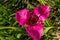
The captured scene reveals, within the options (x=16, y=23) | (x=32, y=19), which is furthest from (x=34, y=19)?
(x=16, y=23)

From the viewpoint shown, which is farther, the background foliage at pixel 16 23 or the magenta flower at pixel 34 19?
the background foliage at pixel 16 23

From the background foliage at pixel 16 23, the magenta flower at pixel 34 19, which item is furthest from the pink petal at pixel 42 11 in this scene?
the background foliage at pixel 16 23

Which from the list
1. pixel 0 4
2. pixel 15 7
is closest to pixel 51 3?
pixel 15 7

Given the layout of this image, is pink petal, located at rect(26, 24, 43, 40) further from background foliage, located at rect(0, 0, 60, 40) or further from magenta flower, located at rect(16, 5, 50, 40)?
background foliage, located at rect(0, 0, 60, 40)

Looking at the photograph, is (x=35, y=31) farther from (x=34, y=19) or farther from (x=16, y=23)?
(x=16, y=23)

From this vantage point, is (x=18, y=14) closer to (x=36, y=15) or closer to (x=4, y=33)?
(x=36, y=15)

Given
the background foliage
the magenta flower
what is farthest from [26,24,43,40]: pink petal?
the background foliage

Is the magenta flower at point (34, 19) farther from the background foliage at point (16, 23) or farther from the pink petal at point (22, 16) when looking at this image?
the background foliage at point (16, 23)
